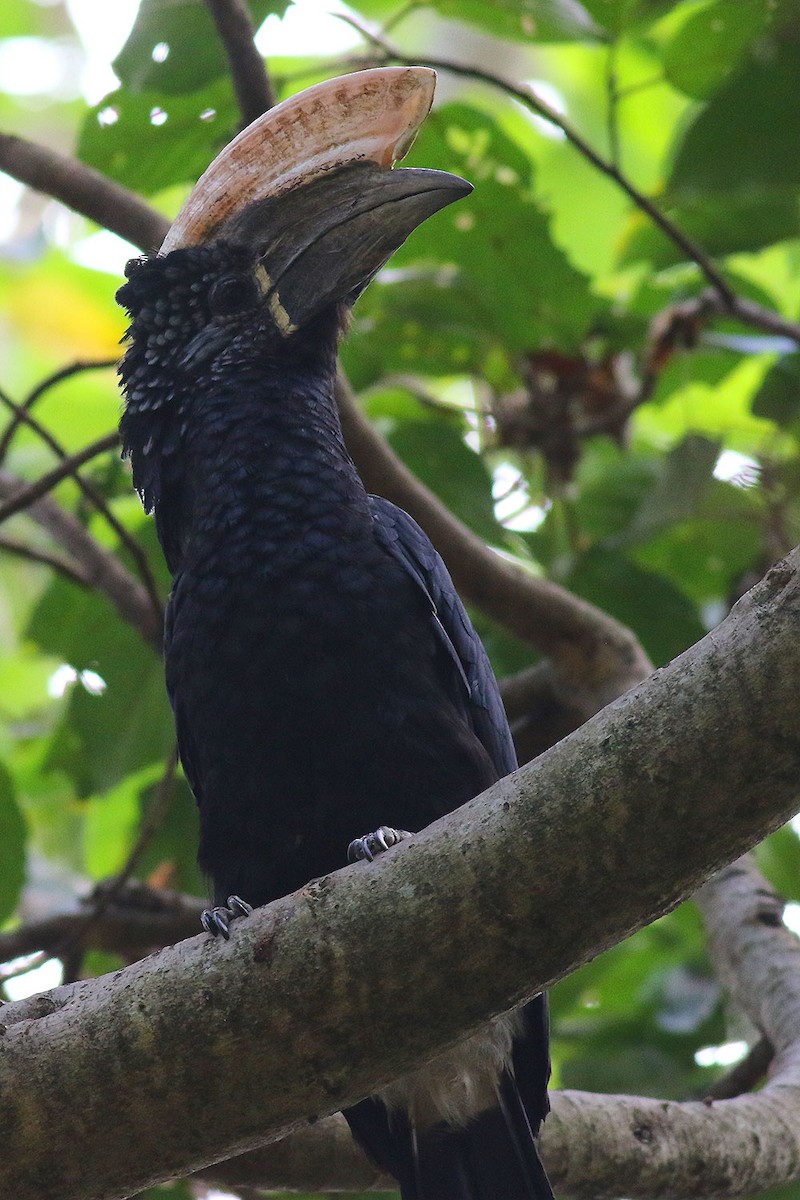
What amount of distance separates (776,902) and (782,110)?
231 cm

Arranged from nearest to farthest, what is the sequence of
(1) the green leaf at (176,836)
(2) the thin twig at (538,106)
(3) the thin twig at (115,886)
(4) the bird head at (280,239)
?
(4) the bird head at (280,239)
(2) the thin twig at (538,106)
(3) the thin twig at (115,886)
(1) the green leaf at (176,836)

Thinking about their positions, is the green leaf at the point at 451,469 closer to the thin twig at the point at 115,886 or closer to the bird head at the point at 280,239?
the bird head at the point at 280,239

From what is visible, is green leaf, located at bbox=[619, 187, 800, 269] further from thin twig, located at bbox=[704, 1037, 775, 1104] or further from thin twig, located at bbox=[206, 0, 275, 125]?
thin twig, located at bbox=[704, 1037, 775, 1104]

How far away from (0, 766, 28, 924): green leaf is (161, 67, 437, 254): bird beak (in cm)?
171

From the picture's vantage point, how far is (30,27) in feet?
39.4

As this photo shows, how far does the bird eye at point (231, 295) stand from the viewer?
3.86 metres

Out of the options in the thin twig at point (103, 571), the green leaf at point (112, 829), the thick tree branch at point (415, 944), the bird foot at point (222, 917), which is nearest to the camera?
the thick tree branch at point (415, 944)

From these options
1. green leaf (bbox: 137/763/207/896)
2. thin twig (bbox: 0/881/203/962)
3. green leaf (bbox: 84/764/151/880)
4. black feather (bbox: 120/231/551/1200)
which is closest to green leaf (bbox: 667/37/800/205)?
black feather (bbox: 120/231/551/1200)

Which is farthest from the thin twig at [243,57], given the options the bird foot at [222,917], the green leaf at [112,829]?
the green leaf at [112,829]

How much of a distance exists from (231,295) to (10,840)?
1.72 m

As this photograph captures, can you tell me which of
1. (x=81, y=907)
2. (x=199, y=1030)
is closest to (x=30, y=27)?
(x=81, y=907)

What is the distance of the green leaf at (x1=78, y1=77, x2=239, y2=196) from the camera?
4.32 metres

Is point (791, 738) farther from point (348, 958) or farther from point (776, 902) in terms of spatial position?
point (776, 902)

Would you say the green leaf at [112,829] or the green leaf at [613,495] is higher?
the green leaf at [613,495]
